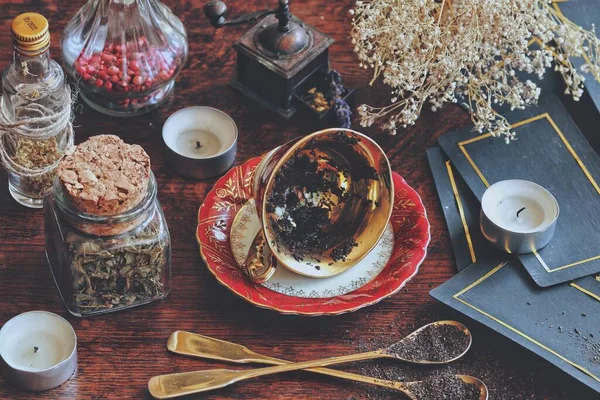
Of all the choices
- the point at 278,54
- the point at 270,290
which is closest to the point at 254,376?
the point at 270,290

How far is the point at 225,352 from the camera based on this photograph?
1.37 m

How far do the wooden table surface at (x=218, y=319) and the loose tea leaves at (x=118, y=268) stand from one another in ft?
0.11

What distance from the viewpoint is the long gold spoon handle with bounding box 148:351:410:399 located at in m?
1.32

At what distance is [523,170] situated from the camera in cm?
163

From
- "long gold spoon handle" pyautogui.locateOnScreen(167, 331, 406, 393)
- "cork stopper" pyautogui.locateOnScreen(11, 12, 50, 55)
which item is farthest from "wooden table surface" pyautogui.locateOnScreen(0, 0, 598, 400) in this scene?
"cork stopper" pyautogui.locateOnScreen(11, 12, 50, 55)

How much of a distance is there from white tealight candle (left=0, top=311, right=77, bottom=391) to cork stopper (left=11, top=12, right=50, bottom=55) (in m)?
0.38

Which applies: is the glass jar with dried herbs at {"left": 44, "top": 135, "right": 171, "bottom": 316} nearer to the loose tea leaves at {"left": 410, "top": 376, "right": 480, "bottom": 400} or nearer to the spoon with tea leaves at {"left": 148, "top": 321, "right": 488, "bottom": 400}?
the spoon with tea leaves at {"left": 148, "top": 321, "right": 488, "bottom": 400}

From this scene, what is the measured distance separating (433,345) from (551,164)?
0.44 m

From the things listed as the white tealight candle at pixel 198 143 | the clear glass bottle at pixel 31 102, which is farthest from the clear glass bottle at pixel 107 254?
the white tealight candle at pixel 198 143

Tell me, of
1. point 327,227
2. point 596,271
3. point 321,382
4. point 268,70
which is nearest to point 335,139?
point 327,227

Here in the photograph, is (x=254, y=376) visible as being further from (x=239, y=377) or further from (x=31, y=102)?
(x=31, y=102)

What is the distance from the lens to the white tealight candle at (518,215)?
1.48 m

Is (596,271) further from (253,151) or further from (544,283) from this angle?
(253,151)

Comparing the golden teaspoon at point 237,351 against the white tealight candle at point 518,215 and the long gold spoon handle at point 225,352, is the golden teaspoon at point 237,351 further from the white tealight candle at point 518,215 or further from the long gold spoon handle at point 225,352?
the white tealight candle at point 518,215
